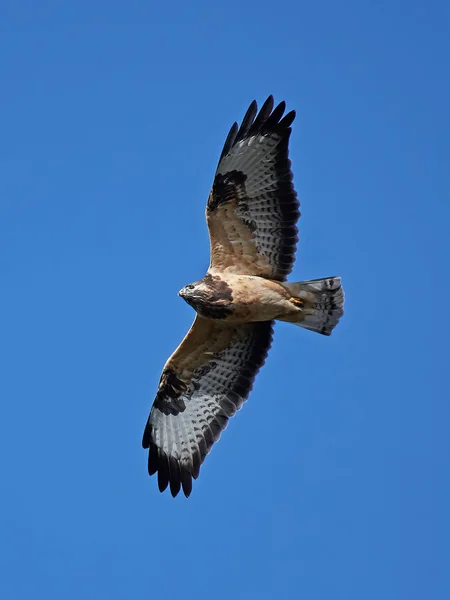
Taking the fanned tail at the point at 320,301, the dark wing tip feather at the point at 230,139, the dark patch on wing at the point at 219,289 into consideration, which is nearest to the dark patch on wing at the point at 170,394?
the dark patch on wing at the point at 219,289

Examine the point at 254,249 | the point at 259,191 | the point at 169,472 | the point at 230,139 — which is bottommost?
the point at 169,472

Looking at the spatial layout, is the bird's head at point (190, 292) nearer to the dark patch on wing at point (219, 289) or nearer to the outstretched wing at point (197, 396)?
the dark patch on wing at point (219, 289)

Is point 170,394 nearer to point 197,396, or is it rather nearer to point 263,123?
point 197,396

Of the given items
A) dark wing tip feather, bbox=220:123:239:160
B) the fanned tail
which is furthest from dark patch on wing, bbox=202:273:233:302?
dark wing tip feather, bbox=220:123:239:160

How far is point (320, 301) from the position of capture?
36.3 feet

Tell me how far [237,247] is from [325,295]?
3.48 feet

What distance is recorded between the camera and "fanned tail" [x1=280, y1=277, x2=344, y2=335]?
11.0 m

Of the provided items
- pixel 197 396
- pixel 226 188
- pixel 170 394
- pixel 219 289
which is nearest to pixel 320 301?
pixel 219 289

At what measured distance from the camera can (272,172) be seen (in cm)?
1088

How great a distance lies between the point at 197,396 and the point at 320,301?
→ 6.12 ft

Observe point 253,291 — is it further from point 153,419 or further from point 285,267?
point 153,419

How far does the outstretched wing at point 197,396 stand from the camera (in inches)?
457

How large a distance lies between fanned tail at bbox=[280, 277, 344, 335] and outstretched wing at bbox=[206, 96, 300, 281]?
0.85 feet

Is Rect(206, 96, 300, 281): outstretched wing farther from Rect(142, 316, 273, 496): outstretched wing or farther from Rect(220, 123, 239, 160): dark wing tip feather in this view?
Rect(142, 316, 273, 496): outstretched wing
